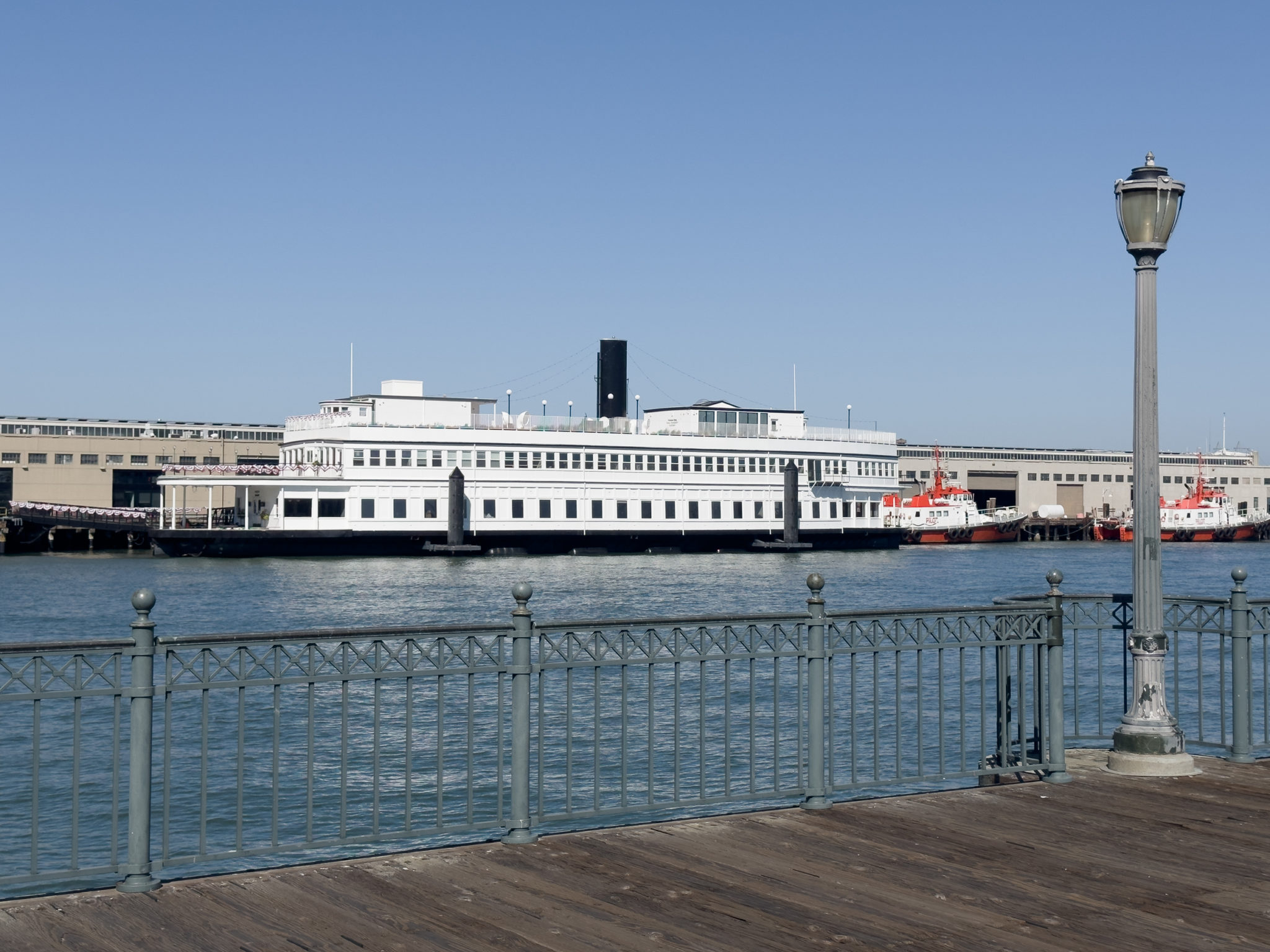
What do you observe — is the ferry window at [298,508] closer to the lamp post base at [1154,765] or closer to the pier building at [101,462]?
the pier building at [101,462]

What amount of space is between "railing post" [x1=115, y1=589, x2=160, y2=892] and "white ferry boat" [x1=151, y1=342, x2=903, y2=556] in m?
60.0

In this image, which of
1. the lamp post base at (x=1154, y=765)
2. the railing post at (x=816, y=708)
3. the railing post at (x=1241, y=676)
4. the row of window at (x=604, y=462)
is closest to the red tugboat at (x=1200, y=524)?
the row of window at (x=604, y=462)

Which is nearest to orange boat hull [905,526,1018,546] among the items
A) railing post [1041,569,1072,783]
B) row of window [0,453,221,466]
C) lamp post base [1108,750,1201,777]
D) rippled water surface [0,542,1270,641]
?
rippled water surface [0,542,1270,641]

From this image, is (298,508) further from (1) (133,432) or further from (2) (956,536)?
(2) (956,536)

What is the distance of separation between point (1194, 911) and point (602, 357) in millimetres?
79111

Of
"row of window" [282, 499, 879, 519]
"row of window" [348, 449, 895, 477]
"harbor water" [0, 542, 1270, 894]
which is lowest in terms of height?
"harbor water" [0, 542, 1270, 894]

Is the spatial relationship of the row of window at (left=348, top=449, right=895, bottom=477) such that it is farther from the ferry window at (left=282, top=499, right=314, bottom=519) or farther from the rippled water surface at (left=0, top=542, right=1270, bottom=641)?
the rippled water surface at (left=0, top=542, right=1270, bottom=641)

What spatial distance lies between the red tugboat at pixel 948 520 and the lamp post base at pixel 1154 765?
84.6 m

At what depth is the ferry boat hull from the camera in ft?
214

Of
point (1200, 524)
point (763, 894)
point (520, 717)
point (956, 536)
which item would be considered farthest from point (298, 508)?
point (1200, 524)

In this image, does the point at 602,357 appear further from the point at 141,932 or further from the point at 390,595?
the point at 141,932

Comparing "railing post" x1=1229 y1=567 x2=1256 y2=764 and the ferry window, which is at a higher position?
the ferry window

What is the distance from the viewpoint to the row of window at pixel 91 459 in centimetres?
8575

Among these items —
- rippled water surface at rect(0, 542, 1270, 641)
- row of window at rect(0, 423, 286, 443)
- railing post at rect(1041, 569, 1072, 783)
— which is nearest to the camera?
railing post at rect(1041, 569, 1072, 783)
